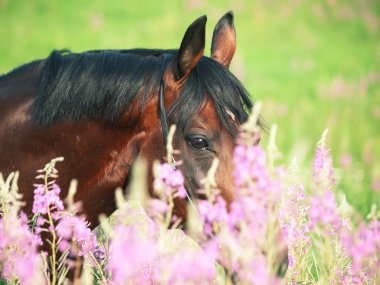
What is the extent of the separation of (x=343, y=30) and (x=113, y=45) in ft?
35.7

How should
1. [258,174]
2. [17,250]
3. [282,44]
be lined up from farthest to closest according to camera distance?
[282,44], [17,250], [258,174]

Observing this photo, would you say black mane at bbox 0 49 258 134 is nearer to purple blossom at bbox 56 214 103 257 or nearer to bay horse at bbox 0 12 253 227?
bay horse at bbox 0 12 253 227

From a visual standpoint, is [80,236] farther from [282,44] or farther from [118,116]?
[282,44]

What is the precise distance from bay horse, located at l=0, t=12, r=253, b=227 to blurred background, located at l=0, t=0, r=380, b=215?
6846 mm

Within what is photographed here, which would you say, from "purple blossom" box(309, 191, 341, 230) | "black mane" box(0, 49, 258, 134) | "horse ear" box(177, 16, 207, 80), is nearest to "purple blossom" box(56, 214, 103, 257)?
"black mane" box(0, 49, 258, 134)

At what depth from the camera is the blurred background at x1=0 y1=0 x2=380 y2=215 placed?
14258mm

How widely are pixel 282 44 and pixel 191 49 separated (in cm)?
2001

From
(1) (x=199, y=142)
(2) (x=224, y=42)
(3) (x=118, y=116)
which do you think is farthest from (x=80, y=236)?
(2) (x=224, y=42)

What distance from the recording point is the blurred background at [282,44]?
1426 cm

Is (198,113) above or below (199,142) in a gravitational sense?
above

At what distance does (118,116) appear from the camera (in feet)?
12.3

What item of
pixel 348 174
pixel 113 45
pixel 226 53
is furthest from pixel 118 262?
pixel 113 45

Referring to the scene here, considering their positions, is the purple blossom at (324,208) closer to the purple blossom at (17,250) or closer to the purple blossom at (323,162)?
the purple blossom at (323,162)

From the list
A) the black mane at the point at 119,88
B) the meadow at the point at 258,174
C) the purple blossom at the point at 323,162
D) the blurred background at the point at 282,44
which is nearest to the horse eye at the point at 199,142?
the black mane at the point at 119,88
